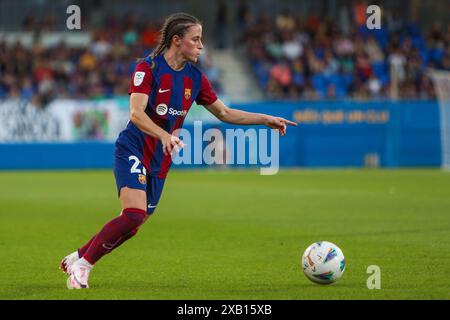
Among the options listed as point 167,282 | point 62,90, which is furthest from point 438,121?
point 167,282

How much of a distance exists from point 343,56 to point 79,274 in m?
28.8

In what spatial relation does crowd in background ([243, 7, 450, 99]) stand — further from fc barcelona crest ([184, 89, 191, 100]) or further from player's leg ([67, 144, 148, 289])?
player's leg ([67, 144, 148, 289])

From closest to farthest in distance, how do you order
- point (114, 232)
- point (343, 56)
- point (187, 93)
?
1. point (114, 232)
2. point (187, 93)
3. point (343, 56)

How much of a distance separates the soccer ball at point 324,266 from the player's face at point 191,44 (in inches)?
78.7

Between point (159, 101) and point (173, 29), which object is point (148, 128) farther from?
point (173, 29)

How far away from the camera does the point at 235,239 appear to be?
39.3ft

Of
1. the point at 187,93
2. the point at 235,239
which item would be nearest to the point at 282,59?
the point at 235,239

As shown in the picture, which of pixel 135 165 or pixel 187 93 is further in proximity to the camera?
pixel 187 93

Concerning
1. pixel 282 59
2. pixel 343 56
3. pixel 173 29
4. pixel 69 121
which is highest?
pixel 343 56

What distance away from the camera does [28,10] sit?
3556 cm

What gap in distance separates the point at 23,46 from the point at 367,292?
28.3 metres

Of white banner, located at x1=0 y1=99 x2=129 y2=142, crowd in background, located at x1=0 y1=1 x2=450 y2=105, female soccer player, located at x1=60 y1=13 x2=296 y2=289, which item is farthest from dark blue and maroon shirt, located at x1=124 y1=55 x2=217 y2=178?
crowd in background, located at x1=0 y1=1 x2=450 y2=105

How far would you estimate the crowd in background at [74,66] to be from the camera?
1268 inches
